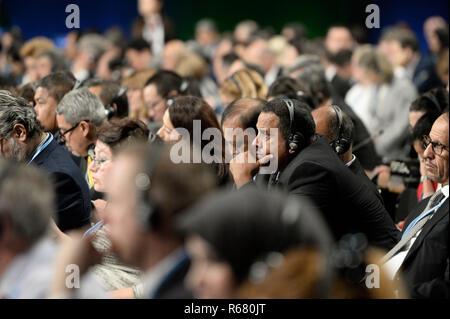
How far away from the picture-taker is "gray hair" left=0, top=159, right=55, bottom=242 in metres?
1.92

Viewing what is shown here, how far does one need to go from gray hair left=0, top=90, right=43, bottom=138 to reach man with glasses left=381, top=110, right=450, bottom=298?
1.83m

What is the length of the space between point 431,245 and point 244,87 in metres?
2.99

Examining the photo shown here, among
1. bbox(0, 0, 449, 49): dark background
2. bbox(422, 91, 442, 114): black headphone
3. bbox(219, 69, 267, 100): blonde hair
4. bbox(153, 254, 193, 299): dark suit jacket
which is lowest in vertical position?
bbox(153, 254, 193, 299): dark suit jacket

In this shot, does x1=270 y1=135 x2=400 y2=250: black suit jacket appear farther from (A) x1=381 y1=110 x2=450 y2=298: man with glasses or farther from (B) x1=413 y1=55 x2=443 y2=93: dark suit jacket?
(B) x1=413 y1=55 x2=443 y2=93: dark suit jacket

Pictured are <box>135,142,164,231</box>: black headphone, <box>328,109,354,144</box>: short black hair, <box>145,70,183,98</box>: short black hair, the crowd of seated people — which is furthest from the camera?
<box>145,70,183,98</box>: short black hair

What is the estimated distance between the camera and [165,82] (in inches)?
209

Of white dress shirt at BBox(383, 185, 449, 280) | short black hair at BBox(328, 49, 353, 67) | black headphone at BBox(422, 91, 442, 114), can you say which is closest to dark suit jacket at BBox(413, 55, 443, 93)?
short black hair at BBox(328, 49, 353, 67)

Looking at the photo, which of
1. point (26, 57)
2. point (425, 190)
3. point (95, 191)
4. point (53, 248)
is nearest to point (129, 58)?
point (26, 57)

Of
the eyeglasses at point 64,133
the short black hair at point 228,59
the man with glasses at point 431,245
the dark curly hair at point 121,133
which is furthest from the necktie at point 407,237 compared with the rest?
the short black hair at point 228,59

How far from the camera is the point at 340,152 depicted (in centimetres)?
364

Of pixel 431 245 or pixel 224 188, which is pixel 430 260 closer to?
pixel 431 245

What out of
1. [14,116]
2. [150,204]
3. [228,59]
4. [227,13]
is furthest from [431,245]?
[227,13]

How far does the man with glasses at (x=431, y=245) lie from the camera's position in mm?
2633

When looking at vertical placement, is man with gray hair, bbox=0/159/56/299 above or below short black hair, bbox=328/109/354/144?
below
